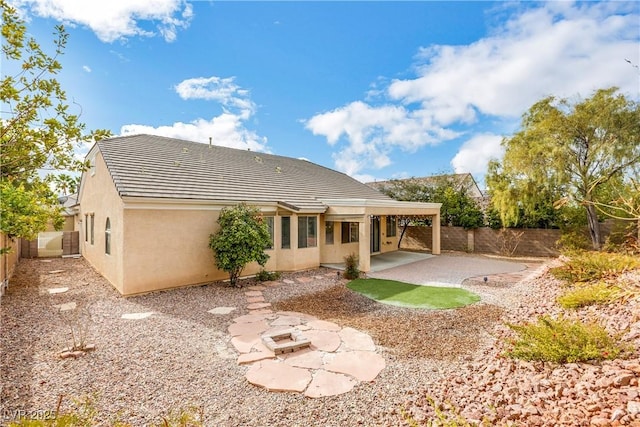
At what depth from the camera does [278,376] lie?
16.3 feet

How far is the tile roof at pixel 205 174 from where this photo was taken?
38.0 ft

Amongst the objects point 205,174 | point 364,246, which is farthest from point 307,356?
point 205,174

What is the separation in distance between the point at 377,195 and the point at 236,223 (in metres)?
14.4

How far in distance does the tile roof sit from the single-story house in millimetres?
47

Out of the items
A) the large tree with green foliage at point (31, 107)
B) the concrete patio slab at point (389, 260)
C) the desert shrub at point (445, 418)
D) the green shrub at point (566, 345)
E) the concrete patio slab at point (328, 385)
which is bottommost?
the concrete patio slab at point (328, 385)

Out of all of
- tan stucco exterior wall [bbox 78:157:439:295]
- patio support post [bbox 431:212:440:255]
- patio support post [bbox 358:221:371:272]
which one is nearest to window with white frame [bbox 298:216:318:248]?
tan stucco exterior wall [bbox 78:157:439:295]

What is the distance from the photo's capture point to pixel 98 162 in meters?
13.6

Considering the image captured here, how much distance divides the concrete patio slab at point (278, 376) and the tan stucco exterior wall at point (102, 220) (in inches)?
289

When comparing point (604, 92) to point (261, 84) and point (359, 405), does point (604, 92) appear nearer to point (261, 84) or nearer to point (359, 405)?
point (261, 84)

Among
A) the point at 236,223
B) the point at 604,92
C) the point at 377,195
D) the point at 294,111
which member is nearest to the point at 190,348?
the point at 236,223

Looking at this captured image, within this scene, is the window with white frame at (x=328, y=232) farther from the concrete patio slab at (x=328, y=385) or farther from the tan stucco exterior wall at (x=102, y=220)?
the concrete patio slab at (x=328, y=385)

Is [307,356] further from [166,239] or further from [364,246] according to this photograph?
[364,246]

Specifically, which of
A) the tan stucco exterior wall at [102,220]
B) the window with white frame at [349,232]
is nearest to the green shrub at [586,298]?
the window with white frame at [349,232]

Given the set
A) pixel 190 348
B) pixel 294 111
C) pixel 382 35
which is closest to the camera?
pixel 190 348
